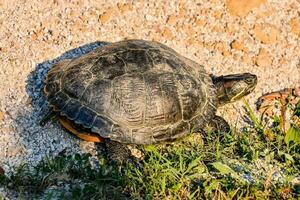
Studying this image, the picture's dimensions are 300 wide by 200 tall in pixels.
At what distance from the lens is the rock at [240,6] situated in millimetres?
5969

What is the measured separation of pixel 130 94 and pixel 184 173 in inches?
29.7

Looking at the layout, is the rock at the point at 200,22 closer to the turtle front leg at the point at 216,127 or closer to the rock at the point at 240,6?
the rock at the point at 240,6

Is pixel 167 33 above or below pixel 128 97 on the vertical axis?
Result: above

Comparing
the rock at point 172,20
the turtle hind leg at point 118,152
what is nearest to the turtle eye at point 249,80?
the rock at point 172,20

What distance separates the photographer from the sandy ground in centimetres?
552

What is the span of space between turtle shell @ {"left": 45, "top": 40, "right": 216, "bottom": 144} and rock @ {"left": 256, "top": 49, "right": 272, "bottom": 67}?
1013mm

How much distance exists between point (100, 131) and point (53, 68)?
2.82ft

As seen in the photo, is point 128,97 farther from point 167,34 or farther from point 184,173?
point 167,34

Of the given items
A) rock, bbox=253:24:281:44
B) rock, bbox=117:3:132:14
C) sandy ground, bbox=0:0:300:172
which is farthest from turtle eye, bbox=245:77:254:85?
rock, bbox=117:3:132:14

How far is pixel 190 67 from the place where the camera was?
506 cm

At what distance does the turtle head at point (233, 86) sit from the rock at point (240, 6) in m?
0.91

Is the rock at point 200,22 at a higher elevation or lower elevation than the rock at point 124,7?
lower

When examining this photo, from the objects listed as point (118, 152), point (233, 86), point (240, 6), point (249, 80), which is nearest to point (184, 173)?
point (118, 152)

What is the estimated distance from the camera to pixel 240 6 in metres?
5.99
